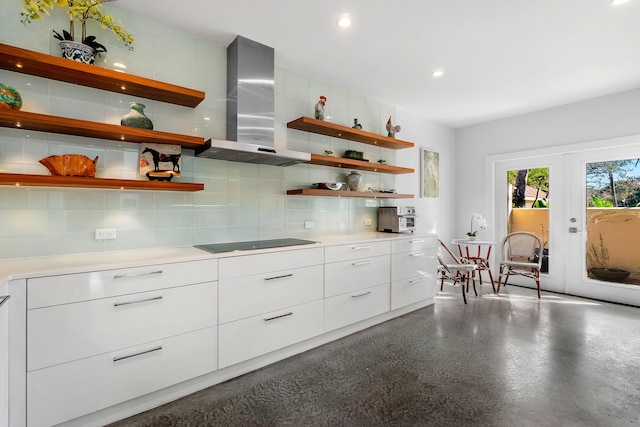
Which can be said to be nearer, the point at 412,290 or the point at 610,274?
the point at 412,290

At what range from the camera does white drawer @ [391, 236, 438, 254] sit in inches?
129

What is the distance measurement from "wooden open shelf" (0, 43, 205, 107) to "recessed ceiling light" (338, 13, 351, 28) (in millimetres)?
1220

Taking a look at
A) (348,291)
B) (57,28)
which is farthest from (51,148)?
(348,291)

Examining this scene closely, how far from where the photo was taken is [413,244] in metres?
3.46

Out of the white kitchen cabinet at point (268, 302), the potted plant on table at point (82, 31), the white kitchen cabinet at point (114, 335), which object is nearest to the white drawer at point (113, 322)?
the white kitchen cabinet at point (114, 335)

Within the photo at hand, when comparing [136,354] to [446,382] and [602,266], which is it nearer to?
[446,382]

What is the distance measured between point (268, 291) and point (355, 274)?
95 centimetres

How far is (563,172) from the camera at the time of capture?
4.25m

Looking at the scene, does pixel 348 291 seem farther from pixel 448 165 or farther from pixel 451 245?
pixel 448 165

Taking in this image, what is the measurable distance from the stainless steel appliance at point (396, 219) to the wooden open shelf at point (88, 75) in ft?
8.20

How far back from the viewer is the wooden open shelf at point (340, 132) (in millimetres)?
2945

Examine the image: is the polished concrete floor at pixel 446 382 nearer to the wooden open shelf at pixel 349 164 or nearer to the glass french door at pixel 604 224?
the glass french door at pixel 604 224

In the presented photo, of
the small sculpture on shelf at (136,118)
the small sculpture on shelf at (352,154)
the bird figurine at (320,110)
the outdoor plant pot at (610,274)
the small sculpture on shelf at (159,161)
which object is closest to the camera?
the small sculpture on shelf at (136,118)

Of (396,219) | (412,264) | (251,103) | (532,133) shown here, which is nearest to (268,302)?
(251,103)
